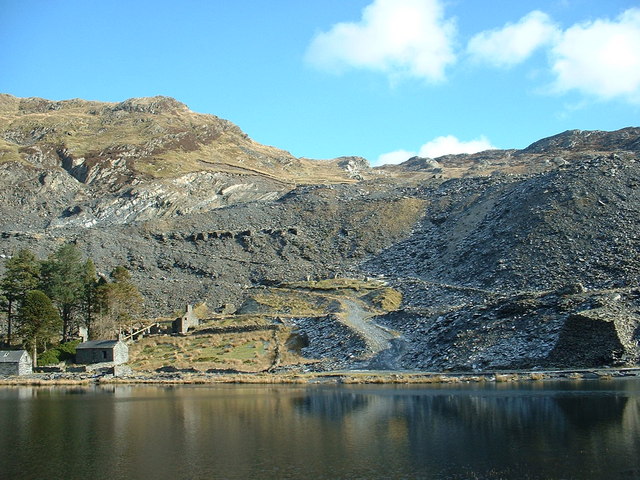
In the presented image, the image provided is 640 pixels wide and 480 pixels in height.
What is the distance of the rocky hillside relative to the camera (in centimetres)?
6184

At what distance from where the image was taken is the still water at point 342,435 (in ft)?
92.7

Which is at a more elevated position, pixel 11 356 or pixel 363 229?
pixel 363 229

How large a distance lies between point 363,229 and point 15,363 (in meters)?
64.5

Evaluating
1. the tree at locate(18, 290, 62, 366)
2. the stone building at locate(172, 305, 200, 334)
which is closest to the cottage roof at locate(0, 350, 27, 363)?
the tree at locate(18, 290, 62, 366)

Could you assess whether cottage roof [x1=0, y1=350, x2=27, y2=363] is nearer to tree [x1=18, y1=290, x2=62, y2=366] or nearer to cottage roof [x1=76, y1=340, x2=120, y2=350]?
tree [x1=18, y1=290, x2=62, y2=366]

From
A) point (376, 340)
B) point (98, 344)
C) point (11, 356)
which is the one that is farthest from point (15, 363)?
point (376, 340)

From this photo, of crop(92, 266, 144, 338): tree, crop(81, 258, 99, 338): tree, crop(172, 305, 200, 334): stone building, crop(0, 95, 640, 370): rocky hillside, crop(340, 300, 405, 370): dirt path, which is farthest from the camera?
crop(81, 258, 99, 338): tree

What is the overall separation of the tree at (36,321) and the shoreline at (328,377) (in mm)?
4720

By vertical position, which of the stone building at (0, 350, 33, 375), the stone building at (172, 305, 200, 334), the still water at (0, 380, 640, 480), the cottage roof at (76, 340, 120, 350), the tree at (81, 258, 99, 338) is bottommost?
the still water at (0, 380, 640, 480)

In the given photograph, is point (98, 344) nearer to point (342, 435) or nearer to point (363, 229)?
point (342, 435)

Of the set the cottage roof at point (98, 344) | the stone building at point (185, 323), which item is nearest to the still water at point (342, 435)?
the cottage roof at point (98, 344)

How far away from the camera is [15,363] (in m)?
70.2

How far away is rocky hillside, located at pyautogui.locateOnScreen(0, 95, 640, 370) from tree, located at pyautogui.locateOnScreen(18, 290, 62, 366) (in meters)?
18.8

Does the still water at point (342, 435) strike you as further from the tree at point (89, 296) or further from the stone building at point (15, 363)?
the tree at point (89, 296)
